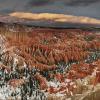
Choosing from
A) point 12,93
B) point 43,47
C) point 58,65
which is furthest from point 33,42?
point 12,93

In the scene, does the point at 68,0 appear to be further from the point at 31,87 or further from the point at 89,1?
the point at 31,87

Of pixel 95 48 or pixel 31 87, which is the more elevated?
pixel 95 48

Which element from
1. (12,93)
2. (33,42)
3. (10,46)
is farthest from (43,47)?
(12,93)

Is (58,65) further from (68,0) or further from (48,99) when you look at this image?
(68,0)

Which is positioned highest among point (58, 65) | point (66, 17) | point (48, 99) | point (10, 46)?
point (66, 17)

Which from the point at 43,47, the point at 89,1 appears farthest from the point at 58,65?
the point at 89,1

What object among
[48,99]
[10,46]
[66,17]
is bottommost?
[48,99]

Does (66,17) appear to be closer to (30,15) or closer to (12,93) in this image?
(30,15)
